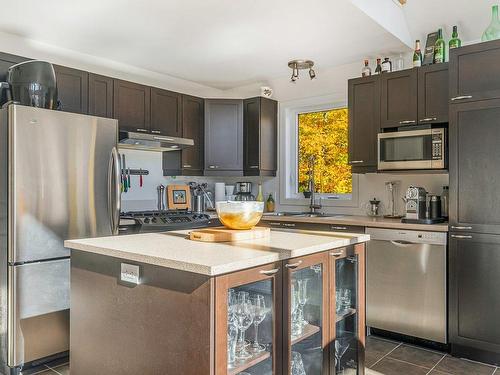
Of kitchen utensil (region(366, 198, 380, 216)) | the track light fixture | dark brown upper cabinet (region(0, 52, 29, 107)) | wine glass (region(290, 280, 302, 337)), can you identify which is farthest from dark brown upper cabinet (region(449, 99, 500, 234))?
dark brown upper cabinet (region(0, 52, 29, 107))

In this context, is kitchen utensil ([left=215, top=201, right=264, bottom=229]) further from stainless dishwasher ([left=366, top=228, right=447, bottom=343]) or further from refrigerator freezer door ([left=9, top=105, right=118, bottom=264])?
stainless dishwasher ([left=366, top=228, right=447, bottom=343])

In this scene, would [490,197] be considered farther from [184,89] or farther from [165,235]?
[184,89]

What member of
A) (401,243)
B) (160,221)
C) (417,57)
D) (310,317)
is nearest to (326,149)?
(417,57)

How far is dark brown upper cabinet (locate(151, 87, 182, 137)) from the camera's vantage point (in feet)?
13.6

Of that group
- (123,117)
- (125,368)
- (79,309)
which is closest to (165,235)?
(79,309)

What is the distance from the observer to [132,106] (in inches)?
155

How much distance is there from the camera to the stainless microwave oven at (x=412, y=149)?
10.7 ft

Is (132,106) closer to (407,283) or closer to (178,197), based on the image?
(178,197)

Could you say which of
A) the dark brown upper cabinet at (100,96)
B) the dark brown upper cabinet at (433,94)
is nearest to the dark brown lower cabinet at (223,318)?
the dark brown upper cabinet at (433,94)

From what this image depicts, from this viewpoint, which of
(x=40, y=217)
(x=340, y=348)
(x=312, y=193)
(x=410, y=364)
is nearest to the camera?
(x=340, y=348)

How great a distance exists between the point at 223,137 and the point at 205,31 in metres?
1.42

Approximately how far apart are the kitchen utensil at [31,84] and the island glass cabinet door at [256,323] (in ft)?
7.29

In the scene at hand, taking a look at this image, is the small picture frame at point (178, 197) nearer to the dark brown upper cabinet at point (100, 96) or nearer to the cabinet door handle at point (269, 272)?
the dark brown upper cabinet at point (100, 96)

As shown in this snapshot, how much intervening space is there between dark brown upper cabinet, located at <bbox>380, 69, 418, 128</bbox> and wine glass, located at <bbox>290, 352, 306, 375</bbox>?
2394mm
